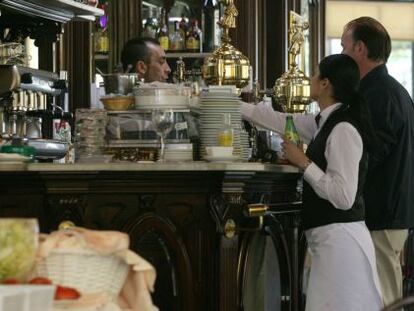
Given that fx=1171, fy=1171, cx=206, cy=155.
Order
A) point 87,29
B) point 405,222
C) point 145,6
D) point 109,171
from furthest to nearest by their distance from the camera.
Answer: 1. point 145,6
2. point 87,29
3. point 405,222
4. point 109,171

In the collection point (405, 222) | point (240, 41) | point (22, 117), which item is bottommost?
point (405, 222)

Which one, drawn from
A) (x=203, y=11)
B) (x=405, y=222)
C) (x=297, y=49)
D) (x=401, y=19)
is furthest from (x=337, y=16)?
(x=405, y=222)

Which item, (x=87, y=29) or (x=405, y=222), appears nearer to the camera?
(x=405, y=222)

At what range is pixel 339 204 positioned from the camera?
190 inches

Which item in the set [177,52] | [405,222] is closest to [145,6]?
[177,52]

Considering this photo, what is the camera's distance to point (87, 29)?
26.7 ft

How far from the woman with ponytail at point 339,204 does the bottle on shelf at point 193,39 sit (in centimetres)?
390

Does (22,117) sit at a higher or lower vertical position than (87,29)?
lower

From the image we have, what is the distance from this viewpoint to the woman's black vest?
193 inches

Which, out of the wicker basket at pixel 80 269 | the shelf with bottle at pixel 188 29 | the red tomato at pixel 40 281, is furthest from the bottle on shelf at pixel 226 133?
the shelf with bottle at pixel 188 29

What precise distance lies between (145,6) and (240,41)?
749mm

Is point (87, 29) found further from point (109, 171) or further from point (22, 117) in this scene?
point (109, 171)

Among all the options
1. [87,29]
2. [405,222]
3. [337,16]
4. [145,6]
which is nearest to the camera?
[405,222]

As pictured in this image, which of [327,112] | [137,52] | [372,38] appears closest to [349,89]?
[327,112]
